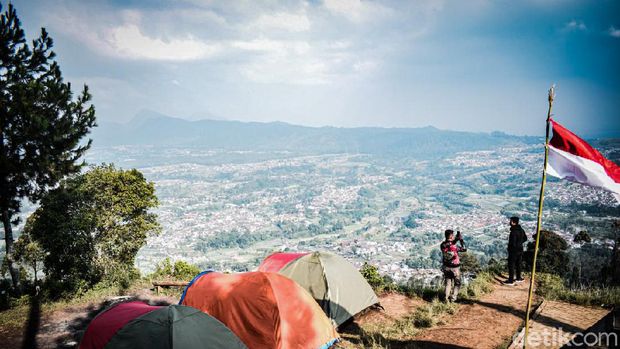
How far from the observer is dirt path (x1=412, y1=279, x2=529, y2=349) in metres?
5.52

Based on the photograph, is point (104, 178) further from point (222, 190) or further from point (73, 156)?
point (222, 190)

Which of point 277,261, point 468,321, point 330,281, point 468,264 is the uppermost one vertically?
point 277,261

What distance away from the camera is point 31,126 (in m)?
9.38

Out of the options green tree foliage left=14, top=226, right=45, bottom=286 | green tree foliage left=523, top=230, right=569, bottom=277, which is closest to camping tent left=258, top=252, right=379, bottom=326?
green tree foliage left=14, top=226, right=45, bottom=286

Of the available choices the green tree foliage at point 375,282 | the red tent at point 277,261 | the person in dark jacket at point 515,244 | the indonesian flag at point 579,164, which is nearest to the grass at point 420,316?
the green tree foliage at point 375,282

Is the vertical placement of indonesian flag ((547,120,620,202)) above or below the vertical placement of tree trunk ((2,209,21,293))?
above

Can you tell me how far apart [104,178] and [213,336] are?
35.5 ft

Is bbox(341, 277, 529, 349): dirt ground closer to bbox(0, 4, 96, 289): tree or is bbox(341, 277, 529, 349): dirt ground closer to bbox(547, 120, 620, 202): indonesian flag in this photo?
bbox(547, 120, 620, 202): indonesian flag

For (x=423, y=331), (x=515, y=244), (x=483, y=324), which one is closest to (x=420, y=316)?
(x=423, y=331)

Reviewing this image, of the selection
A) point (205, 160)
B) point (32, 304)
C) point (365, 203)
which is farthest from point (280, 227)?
point (205, 160)

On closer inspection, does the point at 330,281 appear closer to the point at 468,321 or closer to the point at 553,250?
the point at 468,321

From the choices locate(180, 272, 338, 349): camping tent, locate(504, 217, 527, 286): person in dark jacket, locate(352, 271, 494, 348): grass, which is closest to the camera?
locate(180, 272, 338, 349): camping tent

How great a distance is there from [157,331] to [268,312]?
1917 millimetres

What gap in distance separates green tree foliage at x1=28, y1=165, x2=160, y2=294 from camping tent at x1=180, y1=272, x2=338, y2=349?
22.4 ft
